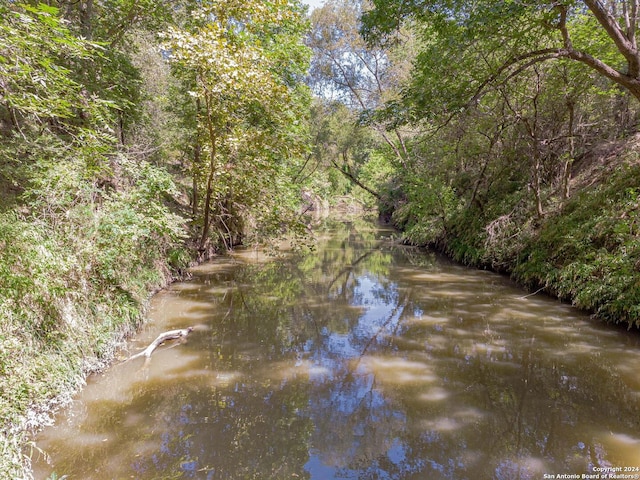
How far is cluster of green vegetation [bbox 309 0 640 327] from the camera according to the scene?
243 inches

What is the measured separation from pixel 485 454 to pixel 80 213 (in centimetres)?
593

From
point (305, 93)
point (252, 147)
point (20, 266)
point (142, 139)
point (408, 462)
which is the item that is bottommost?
point (408, 462)

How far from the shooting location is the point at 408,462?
361 centimetres

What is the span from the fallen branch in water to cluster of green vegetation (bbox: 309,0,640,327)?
16.5 feet

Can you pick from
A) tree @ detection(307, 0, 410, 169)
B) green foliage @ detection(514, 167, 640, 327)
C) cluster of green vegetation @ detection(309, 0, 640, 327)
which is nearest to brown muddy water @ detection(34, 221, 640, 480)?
green foliage @ detection(514, 167, 640, 327)

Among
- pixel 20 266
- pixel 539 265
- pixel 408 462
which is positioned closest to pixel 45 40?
pixel 20 266

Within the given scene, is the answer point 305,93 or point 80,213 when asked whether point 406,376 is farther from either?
point 305,93

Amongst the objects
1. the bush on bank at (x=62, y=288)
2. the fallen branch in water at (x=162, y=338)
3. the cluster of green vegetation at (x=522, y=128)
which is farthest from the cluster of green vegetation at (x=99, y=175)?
the cluster of green vegetation at (x=522, y=128)

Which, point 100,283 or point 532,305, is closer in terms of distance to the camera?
point 100,283

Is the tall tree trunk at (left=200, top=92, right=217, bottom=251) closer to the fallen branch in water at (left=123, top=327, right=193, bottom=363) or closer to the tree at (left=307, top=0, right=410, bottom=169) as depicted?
the fallen branch in water at (left=123, top=327, right=193, bottom=363)

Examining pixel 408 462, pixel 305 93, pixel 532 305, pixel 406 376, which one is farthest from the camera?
pixel 305 93

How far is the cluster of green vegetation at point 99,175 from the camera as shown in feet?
12.8

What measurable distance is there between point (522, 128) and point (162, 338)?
11.3 metres

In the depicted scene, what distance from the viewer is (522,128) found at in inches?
462
